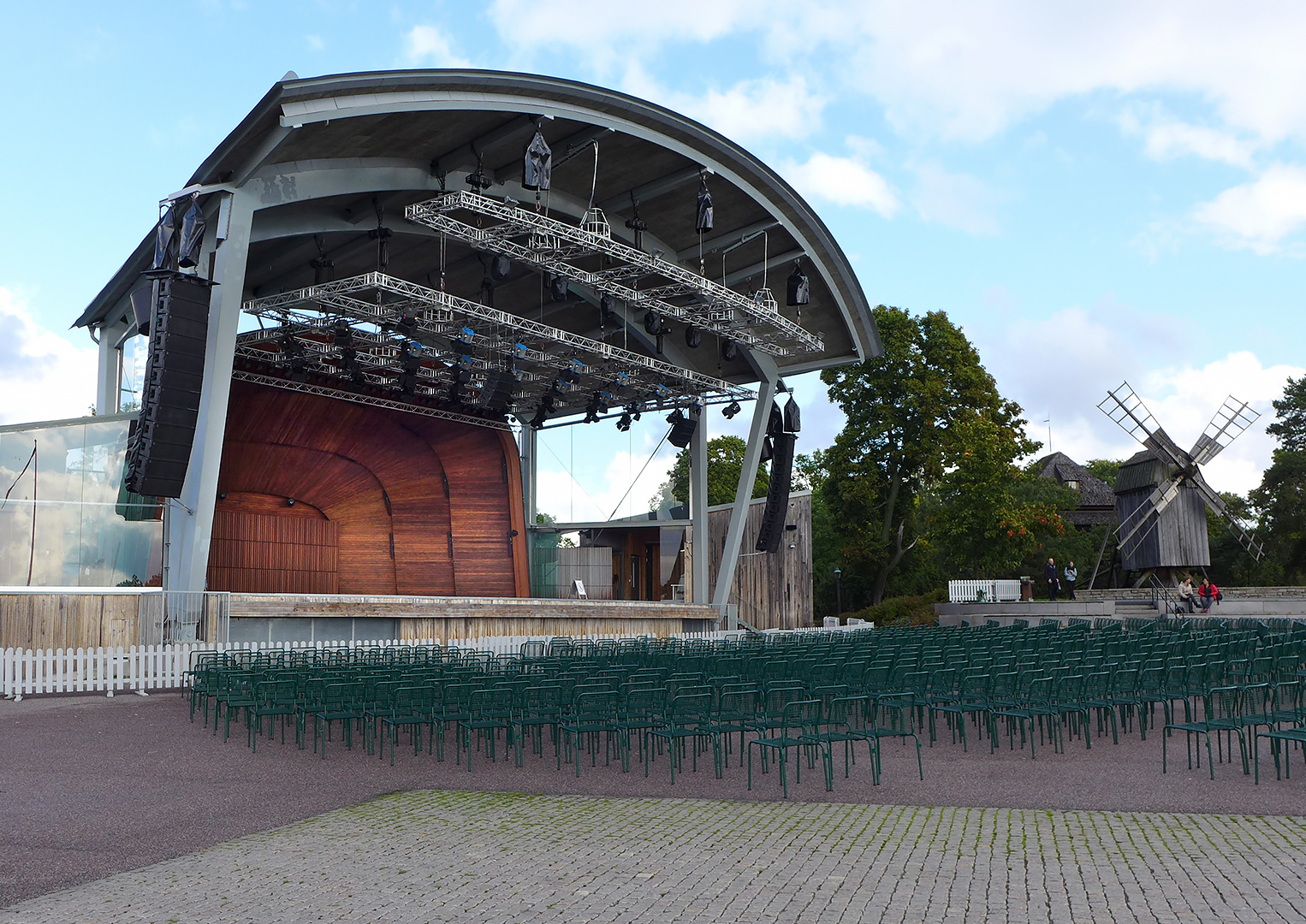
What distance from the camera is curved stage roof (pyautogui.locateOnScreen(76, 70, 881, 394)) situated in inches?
680

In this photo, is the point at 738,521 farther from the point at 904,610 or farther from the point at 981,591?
the point at 981,591

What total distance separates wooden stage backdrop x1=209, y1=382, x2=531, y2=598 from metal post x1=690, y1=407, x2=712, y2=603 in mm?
5681

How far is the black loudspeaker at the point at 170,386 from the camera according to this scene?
52.0 feet

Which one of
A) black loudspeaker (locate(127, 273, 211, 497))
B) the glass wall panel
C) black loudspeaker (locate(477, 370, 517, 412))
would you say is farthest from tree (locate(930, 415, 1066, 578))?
black loudspeaker (locate(127, 273, 211, 497))

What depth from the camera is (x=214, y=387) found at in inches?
703

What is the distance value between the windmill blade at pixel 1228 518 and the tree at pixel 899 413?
19.2 feet

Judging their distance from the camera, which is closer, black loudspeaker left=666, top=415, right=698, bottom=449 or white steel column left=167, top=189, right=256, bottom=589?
white steel column left=167, top=189, right=256, bottom=589

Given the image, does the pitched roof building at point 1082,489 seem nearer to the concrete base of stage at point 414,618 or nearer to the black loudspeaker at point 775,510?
the black loudspeaker at point 775,510

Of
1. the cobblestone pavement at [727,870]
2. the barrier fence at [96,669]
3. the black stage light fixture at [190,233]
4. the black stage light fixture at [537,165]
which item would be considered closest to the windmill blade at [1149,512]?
the black stage light fixture at [537,165]

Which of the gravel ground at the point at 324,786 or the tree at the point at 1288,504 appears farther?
the tree at the point at 1288,504

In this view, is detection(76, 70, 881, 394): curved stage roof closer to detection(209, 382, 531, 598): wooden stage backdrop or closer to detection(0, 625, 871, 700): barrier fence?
detection(209, 382, 531, 598): wooden stage backdrop

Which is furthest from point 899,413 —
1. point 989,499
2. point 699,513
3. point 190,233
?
point 190,233

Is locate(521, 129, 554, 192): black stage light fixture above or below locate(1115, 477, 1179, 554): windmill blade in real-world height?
above

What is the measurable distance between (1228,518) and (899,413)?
11.3 meters
